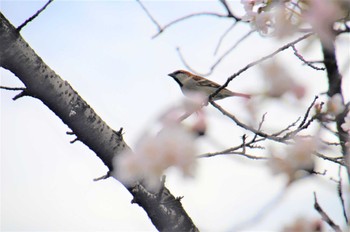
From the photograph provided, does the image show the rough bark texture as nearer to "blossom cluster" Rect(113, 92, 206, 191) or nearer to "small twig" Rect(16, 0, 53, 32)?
"small twig" Rect(16, 0, 53, 32)

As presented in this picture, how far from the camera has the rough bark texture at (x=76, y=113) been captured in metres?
2.75

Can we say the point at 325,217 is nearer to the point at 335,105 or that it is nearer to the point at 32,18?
the point at 335,105

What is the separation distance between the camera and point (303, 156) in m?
1.54

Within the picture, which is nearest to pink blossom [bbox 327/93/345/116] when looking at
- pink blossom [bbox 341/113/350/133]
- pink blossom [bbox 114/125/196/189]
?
pink blossom [bbox 341/113/350/133]

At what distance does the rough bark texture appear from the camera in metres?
2.75

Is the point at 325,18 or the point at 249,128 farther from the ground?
the point at 325,18

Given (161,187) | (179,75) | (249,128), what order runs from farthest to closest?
(179,75), (161,187), (249,128)

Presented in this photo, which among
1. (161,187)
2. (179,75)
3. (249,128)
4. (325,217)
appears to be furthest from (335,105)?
(179,75)

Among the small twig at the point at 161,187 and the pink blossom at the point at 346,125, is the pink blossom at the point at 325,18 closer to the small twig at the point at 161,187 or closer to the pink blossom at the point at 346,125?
the pink blossom at the point at 346,125

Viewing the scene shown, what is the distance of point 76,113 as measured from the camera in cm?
286

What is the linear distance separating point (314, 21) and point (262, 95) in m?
0.27

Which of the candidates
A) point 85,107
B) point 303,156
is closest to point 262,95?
point 303,156

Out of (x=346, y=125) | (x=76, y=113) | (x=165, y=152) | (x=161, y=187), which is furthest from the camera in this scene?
(x=76, y=113)

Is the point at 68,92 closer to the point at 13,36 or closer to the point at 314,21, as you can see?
the point at 13,36
